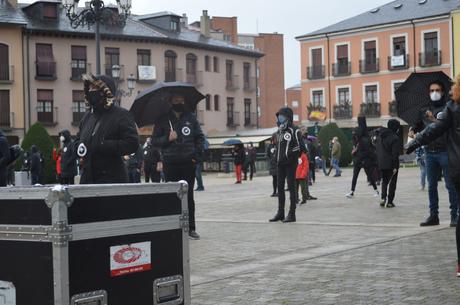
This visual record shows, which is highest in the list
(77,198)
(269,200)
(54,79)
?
(54,79)

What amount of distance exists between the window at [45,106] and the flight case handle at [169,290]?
47.0 m

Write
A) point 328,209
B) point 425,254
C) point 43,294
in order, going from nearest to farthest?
point 43,294 → point 425,254 → point 328,209

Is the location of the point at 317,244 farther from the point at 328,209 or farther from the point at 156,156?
the point at 156,156

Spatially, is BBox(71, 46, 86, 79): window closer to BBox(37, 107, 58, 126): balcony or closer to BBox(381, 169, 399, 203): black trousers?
BBox(37, 107, 58, 126): balcony

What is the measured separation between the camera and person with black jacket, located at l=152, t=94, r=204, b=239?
10.0 meters

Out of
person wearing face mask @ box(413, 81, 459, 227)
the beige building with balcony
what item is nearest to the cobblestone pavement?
person wearing face mask @ box(413, 81, 459, 227)

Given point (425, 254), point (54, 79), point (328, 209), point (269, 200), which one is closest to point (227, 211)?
point (328, 209)

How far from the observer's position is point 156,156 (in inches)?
878

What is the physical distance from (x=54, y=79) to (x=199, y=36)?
14.8m

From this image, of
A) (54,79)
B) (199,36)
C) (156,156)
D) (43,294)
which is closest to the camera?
(43,294)

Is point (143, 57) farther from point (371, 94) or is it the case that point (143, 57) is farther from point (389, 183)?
point (389, 183)

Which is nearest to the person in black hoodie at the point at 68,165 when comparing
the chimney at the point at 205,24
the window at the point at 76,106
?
the window at the point at 76,106

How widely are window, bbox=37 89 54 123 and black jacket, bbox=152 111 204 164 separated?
137 ft

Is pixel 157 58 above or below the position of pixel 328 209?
above
